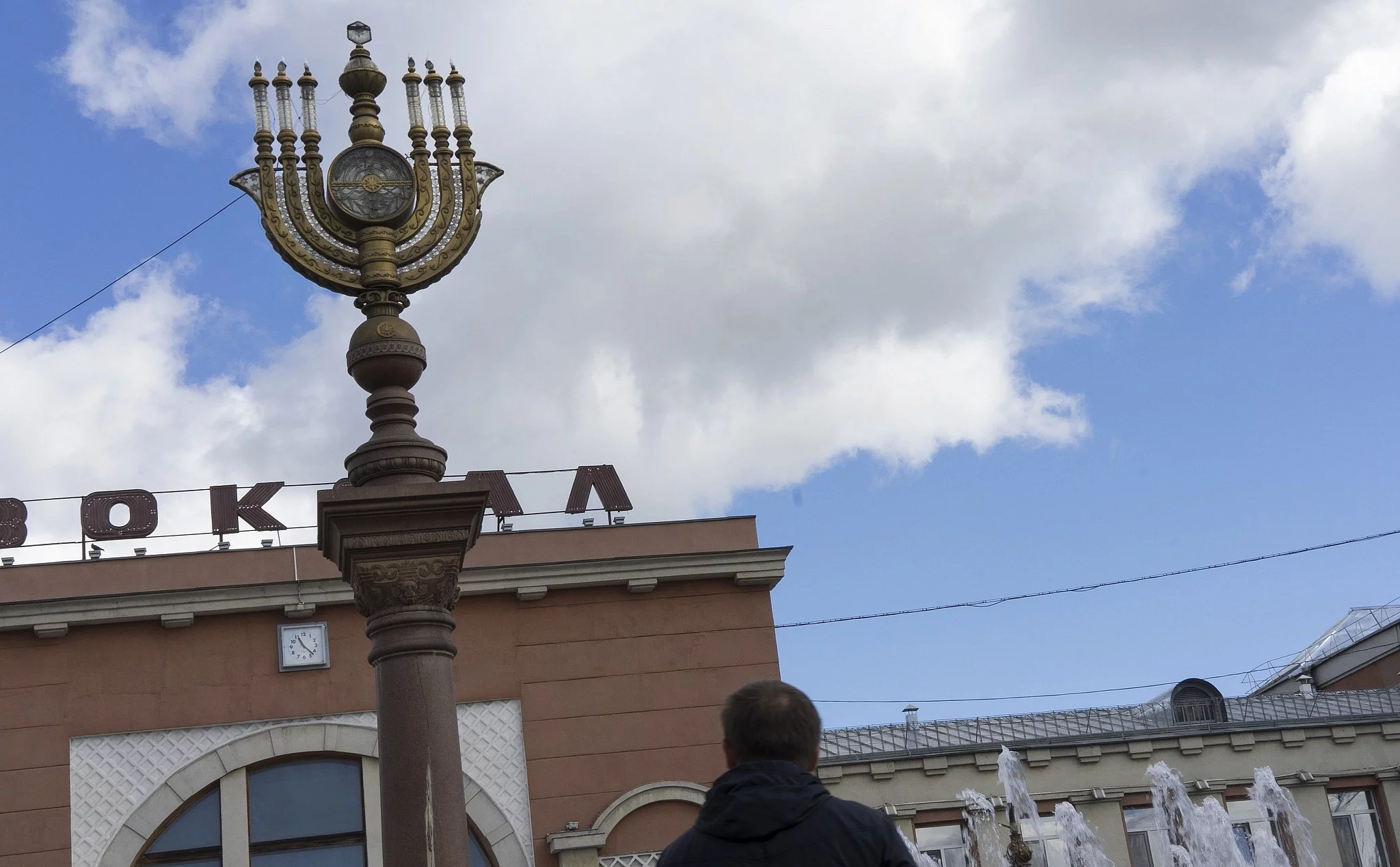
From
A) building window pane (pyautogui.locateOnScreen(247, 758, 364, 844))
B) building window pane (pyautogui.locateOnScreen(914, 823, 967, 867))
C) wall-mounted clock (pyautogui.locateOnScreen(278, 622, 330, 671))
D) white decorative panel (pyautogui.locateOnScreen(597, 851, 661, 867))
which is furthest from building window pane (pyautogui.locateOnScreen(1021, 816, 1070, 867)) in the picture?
wall-mounted clock (pyautogui.locateOnScreen(278, 622, 330, 671))

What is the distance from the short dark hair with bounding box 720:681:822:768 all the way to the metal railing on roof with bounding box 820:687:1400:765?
18224 mm

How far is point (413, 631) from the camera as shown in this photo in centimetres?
743

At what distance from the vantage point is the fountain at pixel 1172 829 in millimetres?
21109

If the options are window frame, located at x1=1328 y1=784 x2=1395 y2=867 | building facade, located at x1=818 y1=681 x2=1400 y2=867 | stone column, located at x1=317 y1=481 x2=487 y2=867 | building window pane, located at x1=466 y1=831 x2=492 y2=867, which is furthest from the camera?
window frame, located at x1=1328 y1=784 x2=1395 y2=867

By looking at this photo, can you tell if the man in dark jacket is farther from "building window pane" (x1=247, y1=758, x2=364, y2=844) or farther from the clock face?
"building window pane" (x1=247, y1=758, x2=364, y2=844)

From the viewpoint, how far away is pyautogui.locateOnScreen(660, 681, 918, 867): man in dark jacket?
10.3 feet

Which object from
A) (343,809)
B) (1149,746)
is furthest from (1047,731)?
(343,809)

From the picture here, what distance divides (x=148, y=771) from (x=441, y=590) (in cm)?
957

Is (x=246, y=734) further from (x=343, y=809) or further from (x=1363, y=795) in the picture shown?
(x=1363, y=795)

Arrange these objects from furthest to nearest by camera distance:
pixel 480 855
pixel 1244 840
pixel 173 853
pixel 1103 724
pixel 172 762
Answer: pixel 1103 724 < pixel 1244 840 < pixel 480 855 < pixel 172 762 < pixel 173 853

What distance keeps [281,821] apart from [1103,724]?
1469 cm

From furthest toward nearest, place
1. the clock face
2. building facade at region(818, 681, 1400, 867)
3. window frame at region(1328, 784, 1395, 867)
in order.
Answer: window frame at region(1328, 784, 1395, 867) → building facade at region(818, 681, 1400, 867) → the clock face

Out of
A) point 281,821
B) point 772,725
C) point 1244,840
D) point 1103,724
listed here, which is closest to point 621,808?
point 281,821

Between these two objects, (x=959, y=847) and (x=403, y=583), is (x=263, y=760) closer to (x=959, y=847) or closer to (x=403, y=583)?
(x=403, y=583)
